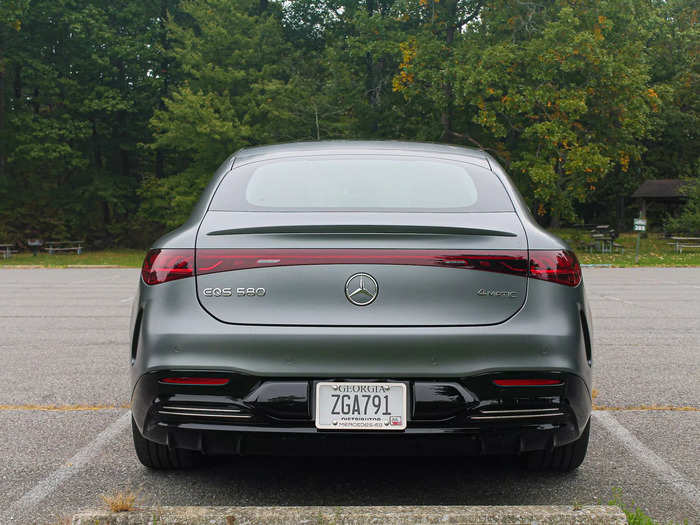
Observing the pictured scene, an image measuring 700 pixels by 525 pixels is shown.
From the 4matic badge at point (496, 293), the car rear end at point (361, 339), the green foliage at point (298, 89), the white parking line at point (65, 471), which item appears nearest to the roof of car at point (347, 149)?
the car rear end at point (361, 339)

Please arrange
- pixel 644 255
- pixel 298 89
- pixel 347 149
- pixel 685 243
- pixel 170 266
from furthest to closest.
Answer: pixel 685 243 < pixel 298 89 < pixel 644 255 < pixel 347 149 < pixel 170 266

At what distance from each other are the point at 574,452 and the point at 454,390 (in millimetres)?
1078

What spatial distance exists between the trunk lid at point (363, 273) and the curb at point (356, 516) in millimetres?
733

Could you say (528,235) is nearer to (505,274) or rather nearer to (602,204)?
(505,274)

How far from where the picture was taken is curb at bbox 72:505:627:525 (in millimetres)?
2648

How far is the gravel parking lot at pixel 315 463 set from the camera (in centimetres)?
346

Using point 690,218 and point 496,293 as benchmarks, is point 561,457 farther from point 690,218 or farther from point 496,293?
point 690,218

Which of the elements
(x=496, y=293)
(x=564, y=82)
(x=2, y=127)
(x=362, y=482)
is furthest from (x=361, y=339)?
(x=2, y=127)

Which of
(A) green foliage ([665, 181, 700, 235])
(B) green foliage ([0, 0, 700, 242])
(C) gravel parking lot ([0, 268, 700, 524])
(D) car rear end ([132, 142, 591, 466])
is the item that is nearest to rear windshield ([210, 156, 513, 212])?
(D) car rear end ([132, 142, 591, 466])

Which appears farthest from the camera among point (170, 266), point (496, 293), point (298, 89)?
point (298, 89)

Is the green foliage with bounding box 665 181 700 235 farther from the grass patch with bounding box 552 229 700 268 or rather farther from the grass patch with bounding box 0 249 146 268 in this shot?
the grass patch with bounding box 0 249 146 268

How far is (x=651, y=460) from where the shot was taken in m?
4.06

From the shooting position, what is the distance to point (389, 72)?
3631cm

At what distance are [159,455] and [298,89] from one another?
31.2 meters
